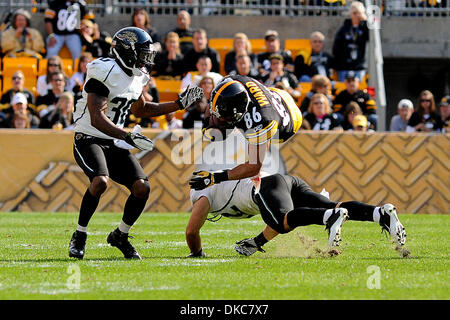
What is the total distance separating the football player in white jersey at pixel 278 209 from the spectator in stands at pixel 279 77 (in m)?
6.13

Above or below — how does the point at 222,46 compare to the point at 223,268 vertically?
above

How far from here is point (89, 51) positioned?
14.2 meters

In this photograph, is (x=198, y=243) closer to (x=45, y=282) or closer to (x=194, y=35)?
(x=45, y=282)

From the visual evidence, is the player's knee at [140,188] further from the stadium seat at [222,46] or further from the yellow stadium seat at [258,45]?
the yellow stadium seat at [258,45]

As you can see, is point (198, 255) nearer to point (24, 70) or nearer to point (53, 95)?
point (53, 95)

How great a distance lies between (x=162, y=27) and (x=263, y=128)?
31.4 feet

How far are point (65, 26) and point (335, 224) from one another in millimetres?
9123

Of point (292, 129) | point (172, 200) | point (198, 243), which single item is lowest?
point (172, 200)

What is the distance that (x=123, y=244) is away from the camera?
6.99 m

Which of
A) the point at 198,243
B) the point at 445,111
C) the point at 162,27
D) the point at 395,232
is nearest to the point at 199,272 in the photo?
the point at 198,243

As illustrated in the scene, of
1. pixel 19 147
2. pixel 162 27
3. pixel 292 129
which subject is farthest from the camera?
pixel 162 27

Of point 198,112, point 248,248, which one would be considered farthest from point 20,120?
point 248,248

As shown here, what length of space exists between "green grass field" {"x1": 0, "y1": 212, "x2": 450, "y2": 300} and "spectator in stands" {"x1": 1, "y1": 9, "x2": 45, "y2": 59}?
5.54 m

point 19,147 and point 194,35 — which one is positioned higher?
point 194,35
